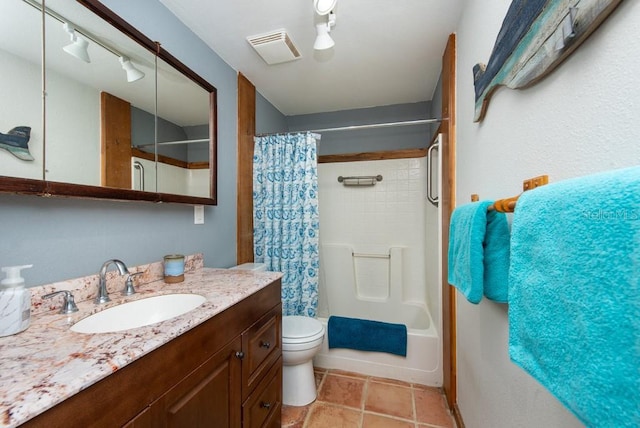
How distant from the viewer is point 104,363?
573 millimetres

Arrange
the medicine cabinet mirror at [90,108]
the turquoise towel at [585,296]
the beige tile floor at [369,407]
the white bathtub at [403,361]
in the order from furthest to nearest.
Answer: the white bathtub at [403,361] → the beige tile floor at [369,407] → the medicine cabinet mirror at [90,108] → the turquoise towel at [585,296]

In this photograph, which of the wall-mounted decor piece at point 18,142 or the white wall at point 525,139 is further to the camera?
the wall-mounted decor piece at point 18,142

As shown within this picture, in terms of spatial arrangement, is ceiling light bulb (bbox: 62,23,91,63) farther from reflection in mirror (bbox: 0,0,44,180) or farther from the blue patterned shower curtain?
the blue patterned shower curtain

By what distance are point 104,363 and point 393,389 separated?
5.97 feet

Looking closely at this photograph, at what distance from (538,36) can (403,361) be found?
198 centimetres

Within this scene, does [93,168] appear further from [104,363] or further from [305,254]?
[305,254]

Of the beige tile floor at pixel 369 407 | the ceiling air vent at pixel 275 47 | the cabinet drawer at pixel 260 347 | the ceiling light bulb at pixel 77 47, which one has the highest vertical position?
the ceiling air vent at pixel 275 47

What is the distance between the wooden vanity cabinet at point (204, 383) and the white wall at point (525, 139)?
0.96 m

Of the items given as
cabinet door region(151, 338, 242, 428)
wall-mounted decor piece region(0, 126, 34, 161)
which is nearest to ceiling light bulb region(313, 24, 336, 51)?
wall-mounted decor piece region(0, 126, 34, 161)

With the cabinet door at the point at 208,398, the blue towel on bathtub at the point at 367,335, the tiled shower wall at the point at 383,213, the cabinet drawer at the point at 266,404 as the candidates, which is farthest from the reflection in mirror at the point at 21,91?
the tiled shower wall at the point at 383,213

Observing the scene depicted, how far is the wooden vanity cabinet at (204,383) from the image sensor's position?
56 cm

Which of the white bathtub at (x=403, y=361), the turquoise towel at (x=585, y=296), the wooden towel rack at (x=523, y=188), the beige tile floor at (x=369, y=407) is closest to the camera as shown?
the turquoise towel at (x=585, y=296)

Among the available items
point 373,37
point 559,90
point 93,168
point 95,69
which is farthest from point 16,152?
point 373,37

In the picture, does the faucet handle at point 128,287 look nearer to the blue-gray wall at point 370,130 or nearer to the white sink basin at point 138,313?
the white sink basin at point 138,313
